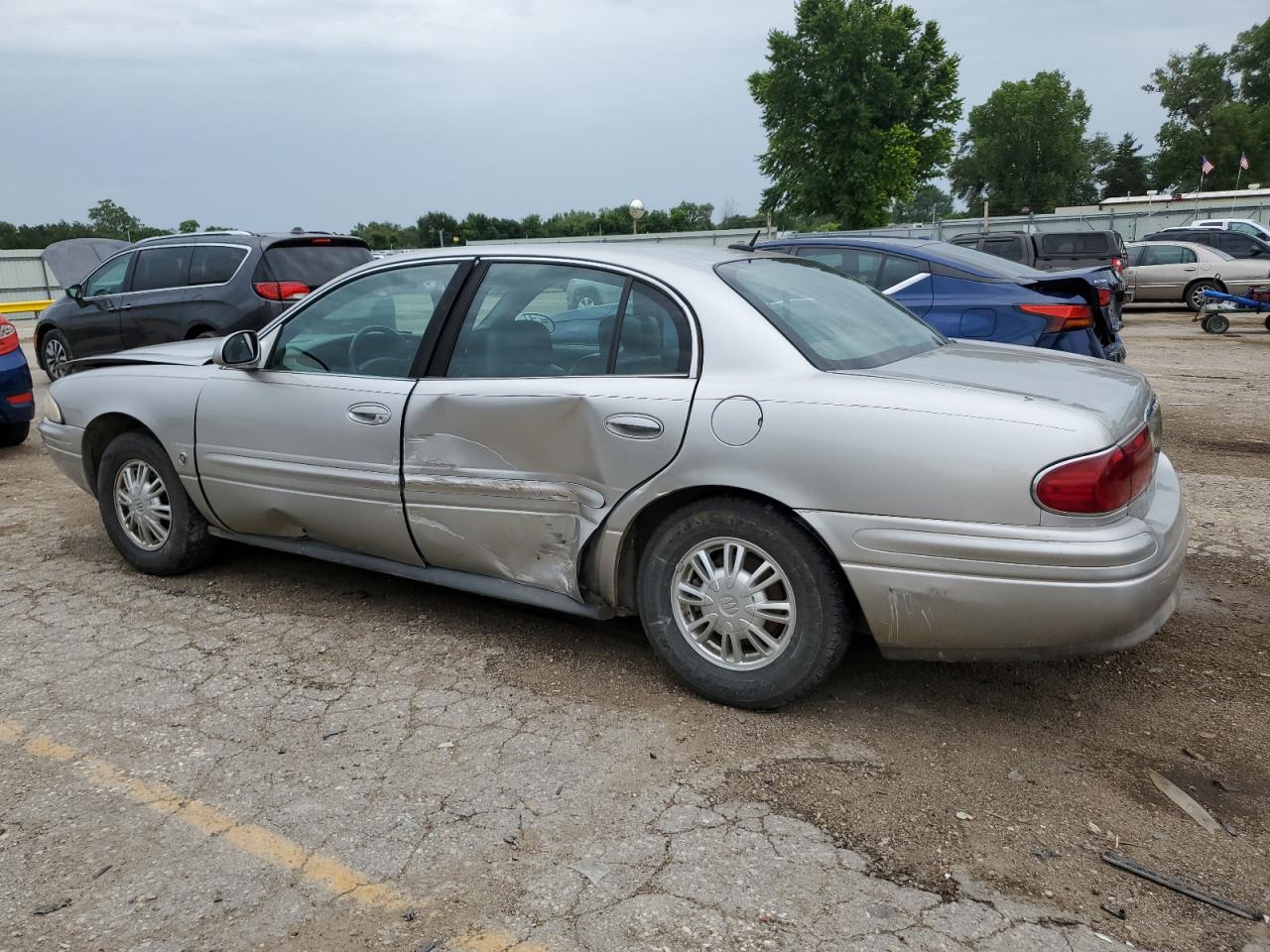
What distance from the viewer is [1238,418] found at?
29.3ft

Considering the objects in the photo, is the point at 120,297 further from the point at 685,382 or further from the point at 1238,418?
the point at 1238,418

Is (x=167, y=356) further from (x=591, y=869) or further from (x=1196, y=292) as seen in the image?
(x=1196, y=292)

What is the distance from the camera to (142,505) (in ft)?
16.1

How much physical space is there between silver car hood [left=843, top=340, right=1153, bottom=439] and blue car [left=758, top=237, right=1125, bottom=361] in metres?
2.99

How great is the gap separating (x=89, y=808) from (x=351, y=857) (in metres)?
0.86

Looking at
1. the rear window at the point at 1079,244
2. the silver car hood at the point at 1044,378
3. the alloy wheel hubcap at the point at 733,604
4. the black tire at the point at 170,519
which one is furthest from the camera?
the rear window at the point at 1079,244

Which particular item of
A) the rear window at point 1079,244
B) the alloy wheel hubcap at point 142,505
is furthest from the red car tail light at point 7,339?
the rear window at point 1079,244

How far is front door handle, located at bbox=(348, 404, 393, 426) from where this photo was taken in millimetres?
4020

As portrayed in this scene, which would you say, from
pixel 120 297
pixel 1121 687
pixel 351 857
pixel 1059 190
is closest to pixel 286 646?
pixel 351 857

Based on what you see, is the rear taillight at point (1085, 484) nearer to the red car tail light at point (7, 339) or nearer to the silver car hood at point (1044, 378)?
the silver car hood at point (1044, 378)

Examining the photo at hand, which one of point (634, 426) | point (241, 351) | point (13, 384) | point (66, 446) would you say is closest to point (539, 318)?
point (634, 426)

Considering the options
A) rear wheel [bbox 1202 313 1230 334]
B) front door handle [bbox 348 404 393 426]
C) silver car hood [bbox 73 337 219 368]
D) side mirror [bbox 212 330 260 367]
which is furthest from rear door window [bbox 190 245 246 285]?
rear wheel [bbox 1202 313 1230 334]

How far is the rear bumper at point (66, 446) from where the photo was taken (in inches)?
201

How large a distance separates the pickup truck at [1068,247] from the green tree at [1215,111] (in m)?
75.7
